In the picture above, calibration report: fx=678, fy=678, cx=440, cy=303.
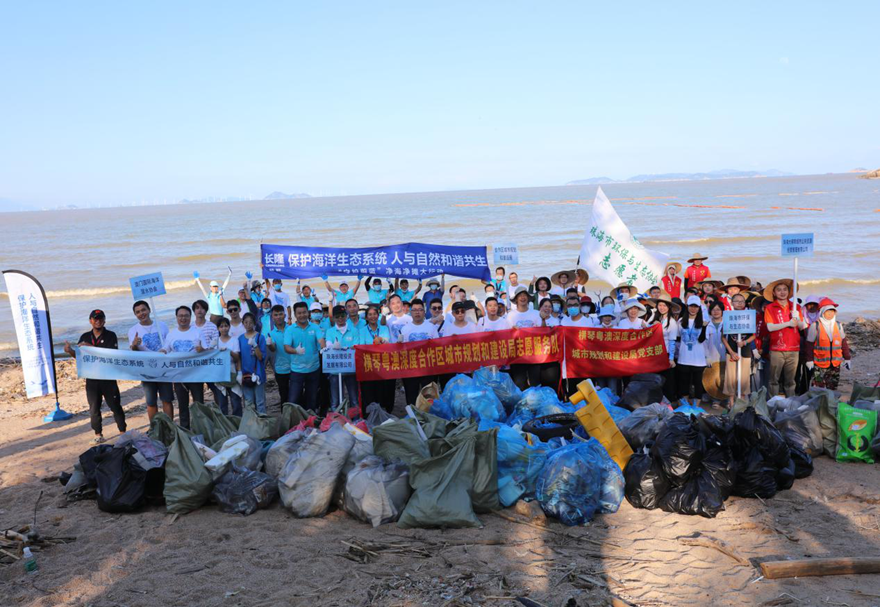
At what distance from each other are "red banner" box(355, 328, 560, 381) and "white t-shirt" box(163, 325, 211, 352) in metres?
1.76

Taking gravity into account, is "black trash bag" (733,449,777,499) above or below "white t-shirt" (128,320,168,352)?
below

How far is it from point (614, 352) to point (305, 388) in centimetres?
366

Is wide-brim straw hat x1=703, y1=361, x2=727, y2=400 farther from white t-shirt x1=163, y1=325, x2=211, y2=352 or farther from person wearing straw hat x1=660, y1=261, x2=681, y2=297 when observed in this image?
white t-shirt x1=163, y1=325, x2=211, y2=352

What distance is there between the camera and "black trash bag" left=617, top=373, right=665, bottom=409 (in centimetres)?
776

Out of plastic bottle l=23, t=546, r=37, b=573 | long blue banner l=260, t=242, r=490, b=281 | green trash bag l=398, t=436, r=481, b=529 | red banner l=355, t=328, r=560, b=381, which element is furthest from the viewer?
long blue banner l=260, t=242, r=490, b=281

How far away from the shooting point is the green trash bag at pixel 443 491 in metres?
5.06

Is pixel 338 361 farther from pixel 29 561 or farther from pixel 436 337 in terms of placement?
pixel 29 561

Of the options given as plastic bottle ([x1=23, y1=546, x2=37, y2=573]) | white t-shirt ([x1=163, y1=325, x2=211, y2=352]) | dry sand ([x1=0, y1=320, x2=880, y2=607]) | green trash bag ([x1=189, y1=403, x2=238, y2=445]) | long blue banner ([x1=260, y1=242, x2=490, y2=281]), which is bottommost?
dry sand ([x1=0, y1=320, x2=880, y2=607])

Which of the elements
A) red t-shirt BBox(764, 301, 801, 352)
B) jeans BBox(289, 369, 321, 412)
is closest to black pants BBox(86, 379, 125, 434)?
jeans BBox(289, 369, 321, 412)

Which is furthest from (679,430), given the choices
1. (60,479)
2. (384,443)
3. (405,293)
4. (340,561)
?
(405,293)

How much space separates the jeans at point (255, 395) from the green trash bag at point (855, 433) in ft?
19.9

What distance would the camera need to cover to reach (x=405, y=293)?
11.8 metres

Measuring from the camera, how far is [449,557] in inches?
183

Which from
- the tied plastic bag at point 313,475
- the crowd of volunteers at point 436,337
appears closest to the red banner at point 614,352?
the crowd of volunteers at point 436,337
